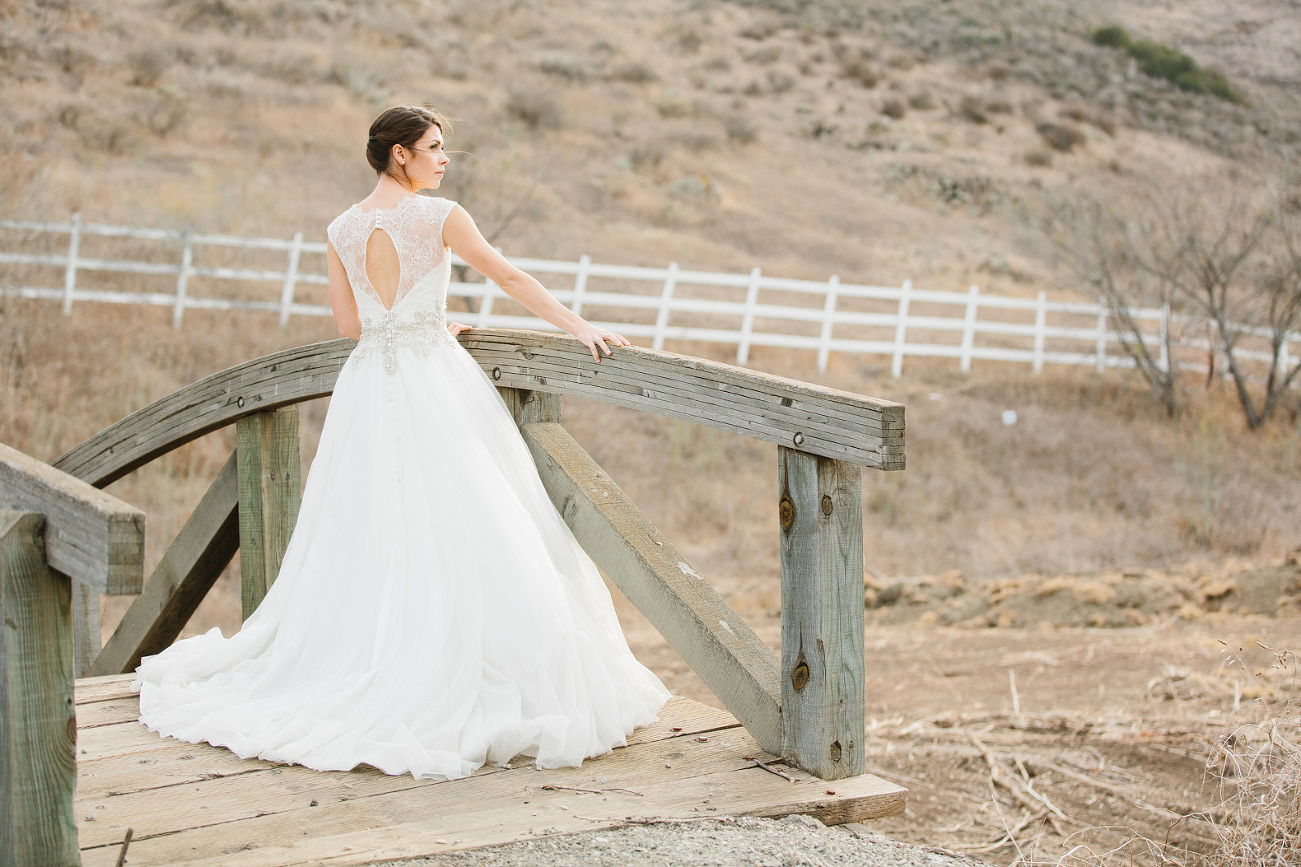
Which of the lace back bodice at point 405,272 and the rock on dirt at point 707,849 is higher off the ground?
the lace back bodice at point 405,272

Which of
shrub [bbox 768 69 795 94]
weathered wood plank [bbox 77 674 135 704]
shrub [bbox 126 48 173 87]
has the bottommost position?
weathered wood plank [bbox 77 674 135 704]

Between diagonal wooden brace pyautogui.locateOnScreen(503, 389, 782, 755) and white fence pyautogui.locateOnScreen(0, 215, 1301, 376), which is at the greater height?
white fence pyautogui.locateOnScreen(0, 215, 1301, 376)

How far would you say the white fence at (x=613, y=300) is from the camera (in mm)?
14477

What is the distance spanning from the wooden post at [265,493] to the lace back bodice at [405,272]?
93 cm

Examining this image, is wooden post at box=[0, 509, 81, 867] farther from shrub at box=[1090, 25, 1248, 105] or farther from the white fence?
shrub at box=[1090, 25, 1248, 105]

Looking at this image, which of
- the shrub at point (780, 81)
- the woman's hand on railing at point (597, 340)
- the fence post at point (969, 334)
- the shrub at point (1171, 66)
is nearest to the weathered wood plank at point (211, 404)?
the woman's hand on railing at point (597, 340)

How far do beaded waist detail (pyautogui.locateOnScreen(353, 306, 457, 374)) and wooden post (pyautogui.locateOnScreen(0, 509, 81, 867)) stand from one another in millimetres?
1566

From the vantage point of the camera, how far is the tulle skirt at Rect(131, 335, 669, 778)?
9.07 feet

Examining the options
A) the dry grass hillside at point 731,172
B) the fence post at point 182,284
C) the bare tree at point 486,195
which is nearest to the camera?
the dry grass hillside at point 731,172

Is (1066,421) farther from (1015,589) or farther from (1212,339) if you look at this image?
(1015,589)

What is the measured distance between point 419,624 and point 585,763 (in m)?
0.59

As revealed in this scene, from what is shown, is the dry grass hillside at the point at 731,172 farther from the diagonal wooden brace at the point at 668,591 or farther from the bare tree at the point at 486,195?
the diagonal wooden brace at the point at 668,591

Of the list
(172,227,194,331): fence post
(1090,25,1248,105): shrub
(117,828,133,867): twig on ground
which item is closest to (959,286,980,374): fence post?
(172,227,194,331): fence post

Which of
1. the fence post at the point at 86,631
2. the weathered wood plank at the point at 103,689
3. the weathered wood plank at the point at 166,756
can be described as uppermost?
the weathered wood plank at the point at 166,756
